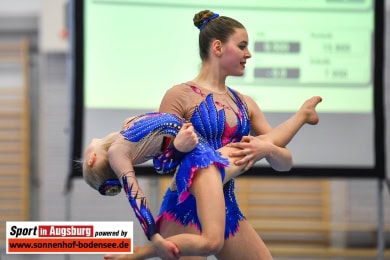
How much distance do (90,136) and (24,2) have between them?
137 inches

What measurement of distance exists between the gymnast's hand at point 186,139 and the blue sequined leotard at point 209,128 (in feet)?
0.46

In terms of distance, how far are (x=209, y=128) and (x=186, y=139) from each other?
0.58 ft

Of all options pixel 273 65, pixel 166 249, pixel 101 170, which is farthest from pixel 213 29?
pixel 273 65

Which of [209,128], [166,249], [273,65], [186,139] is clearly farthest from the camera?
[273,65]

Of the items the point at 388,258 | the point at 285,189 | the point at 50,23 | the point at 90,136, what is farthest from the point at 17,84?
the point at 388,258

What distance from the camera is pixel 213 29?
2367 mm

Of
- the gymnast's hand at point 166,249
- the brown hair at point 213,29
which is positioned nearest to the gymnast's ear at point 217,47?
the brown hair at point 213,29

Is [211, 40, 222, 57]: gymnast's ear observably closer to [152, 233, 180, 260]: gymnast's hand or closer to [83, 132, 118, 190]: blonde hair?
[83, 132, 118, 190]: blonde hair

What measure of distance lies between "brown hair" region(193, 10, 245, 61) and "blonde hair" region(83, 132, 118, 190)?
426mm

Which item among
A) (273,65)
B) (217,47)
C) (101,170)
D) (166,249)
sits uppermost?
(217,47)

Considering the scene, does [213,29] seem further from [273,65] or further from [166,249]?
[273,65]

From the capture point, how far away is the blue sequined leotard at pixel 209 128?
2281mm

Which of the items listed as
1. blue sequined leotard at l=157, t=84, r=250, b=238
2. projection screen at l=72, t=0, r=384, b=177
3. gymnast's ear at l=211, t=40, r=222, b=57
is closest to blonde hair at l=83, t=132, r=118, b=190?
blue sequined leotard at l=157, t=84, r=250, b=238

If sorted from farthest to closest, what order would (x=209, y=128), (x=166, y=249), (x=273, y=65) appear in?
(x=273, y=65), (x=209, y=128), (x=166, y=249)
